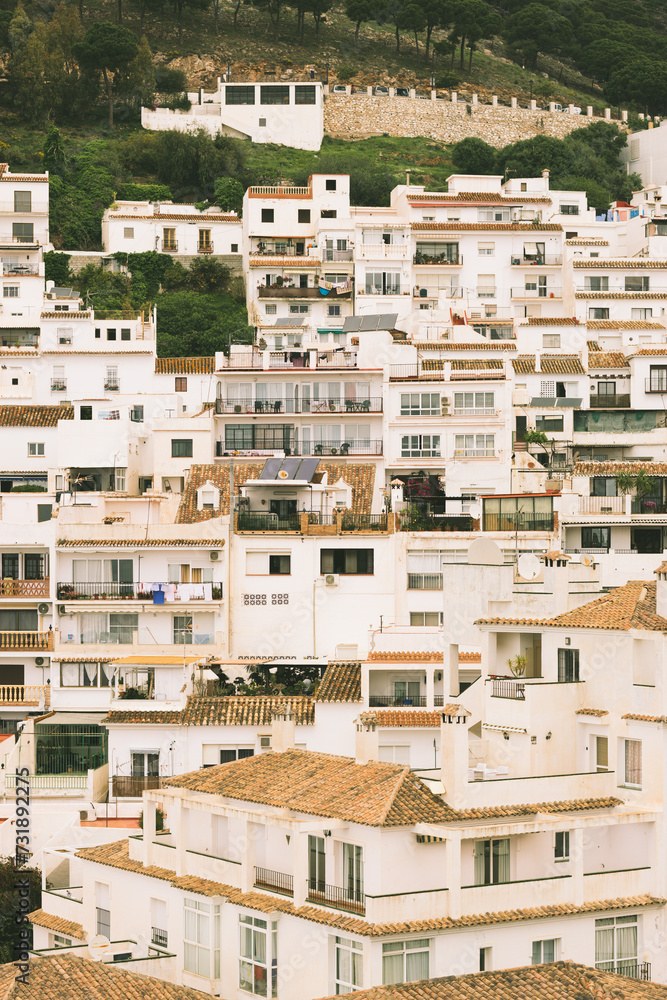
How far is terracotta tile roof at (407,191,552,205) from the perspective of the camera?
73.8 meters

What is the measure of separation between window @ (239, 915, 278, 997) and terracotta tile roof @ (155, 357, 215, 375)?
3399 centimetres

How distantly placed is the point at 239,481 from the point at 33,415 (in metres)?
9.23

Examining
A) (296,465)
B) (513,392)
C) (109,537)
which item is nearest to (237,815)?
(109,537)

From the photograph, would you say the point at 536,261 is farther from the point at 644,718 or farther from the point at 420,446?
the point at 644,718

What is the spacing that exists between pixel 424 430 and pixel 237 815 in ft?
87.1

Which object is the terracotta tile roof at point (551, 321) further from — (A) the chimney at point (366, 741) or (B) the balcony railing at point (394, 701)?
(A) the chimney at point (366, 741)

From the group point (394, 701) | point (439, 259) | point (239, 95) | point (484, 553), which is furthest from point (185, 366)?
point (239, 95)

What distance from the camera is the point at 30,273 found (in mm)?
68312

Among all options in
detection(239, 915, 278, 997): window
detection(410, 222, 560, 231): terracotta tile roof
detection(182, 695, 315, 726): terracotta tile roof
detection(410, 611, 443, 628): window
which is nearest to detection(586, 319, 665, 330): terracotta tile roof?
detection(410, 222, 560, 231): terracotta tile roof

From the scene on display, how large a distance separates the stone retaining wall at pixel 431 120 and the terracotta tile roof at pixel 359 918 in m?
75.1

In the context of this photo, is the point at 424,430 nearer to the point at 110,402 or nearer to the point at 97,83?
the point at 110,402

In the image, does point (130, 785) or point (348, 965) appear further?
point (130, 785)

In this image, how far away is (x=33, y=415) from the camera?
56031 millimetres

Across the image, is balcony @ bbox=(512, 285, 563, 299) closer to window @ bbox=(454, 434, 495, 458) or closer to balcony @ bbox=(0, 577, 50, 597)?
window @ bbox=(454, 434, 495, 458)
